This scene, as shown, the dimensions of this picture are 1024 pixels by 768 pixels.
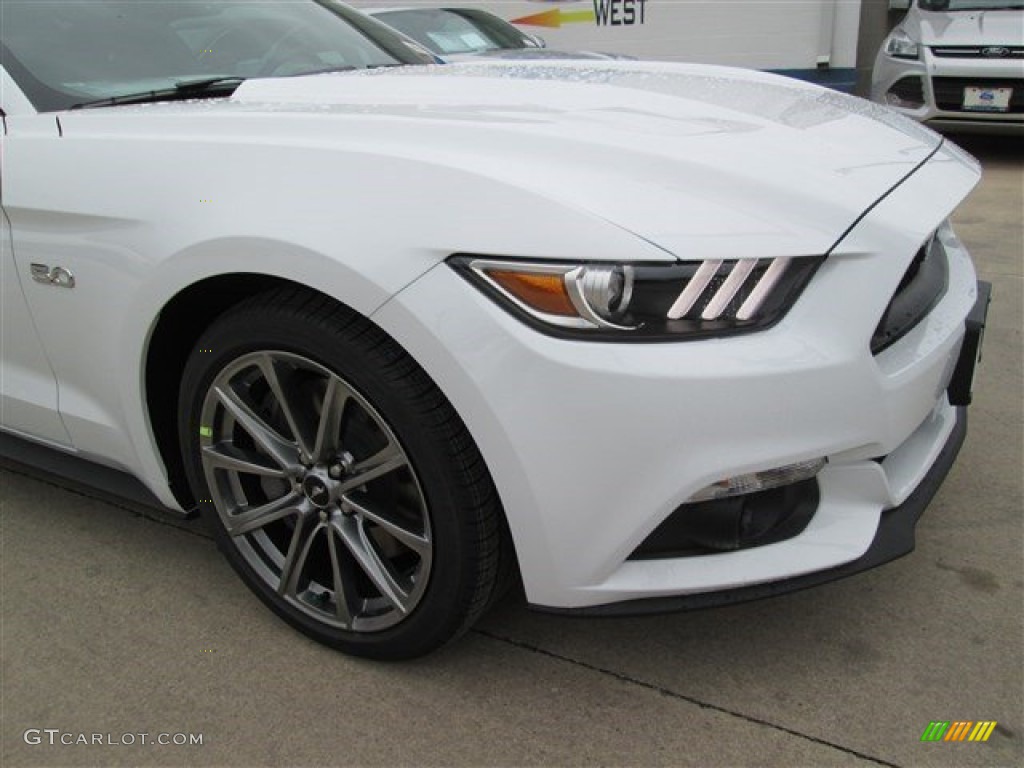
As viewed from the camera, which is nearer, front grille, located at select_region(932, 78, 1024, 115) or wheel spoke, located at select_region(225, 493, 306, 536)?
wheel spoke, located at select_region(225, 493, 306, 536)

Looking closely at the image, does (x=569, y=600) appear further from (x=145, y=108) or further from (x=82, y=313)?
(x=145, y=108)

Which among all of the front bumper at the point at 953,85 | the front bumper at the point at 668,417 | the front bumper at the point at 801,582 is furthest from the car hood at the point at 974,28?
the front bumper at the point at 801,582

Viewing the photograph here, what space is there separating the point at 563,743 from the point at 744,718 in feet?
1.26

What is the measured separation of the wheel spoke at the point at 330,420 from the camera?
1.84 m

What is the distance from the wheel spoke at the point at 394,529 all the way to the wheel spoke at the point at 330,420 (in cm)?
12

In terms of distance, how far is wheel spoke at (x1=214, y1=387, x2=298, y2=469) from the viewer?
2010 mm

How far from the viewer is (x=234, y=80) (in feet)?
8.38

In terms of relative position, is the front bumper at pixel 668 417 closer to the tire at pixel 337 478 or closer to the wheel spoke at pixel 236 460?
the tire at pixel 337 478

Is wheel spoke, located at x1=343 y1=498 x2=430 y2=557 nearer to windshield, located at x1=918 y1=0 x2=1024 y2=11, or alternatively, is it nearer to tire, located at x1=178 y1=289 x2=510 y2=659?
tire, located at x1=178 y1=289 x2=510 y2=659

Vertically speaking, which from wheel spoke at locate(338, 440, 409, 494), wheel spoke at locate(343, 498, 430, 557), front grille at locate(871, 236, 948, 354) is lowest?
wheel spoke at locate(343, 498, 430, 557)

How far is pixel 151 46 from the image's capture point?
8.53 feet

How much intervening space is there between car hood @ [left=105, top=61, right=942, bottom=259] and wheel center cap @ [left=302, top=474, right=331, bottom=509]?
0.71m

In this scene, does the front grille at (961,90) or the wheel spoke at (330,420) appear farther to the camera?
the front grille at (961,90)

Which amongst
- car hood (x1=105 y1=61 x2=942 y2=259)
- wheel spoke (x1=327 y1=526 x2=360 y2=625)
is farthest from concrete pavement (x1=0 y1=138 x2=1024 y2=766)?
car hood (x1=105 y1=61 x2=942 y2=259)
